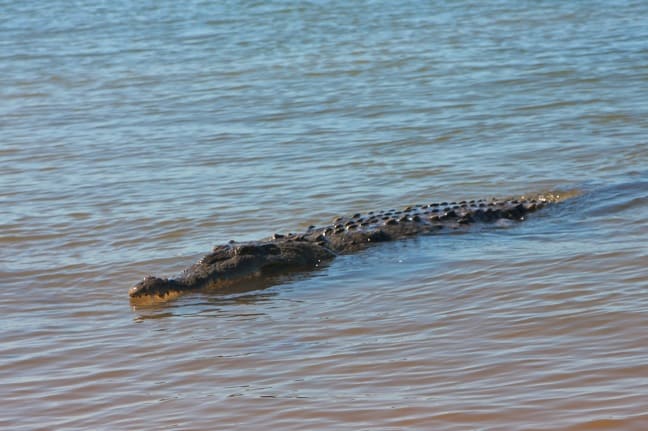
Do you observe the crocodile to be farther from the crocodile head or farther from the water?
the water

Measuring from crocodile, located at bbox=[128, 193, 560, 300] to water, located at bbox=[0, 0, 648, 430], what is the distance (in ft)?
0.37

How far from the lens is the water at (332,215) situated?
4512mm

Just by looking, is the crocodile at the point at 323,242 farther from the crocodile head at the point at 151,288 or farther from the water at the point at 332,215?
the water at the point at 332,215

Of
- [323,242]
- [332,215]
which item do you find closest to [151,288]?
[323,242]

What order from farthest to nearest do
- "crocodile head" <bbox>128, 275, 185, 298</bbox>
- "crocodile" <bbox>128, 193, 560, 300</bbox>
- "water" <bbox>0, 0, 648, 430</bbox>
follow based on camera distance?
"crocodile" <bbox>128, 193, 560, 300</bbox>
"crocodile head" <bbox>128, 275, 185, 298</bbox>
"water" <bbox>0, 0, 648, 430</bbox>

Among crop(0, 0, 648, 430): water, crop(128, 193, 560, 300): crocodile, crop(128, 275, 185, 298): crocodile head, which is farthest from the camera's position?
crop(128, 193, 560, 300): crocodile

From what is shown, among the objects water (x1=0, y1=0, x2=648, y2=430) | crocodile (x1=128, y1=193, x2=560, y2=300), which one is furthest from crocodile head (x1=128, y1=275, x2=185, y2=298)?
water (x1=0, y1=0, x2=648, y2=430)

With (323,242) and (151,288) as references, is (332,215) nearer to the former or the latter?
(323,242)

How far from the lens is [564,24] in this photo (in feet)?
50.2

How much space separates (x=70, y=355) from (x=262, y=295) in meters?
1.29

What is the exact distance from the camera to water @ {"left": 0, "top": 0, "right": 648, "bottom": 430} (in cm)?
451

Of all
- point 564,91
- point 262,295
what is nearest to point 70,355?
point 262,295

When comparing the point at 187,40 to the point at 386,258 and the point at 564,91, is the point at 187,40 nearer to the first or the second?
the point at 564,91

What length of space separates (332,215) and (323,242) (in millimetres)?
1088
